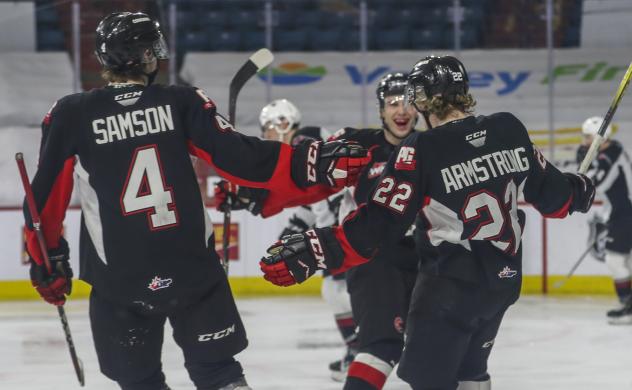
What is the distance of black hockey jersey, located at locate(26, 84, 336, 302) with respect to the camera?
2729 mm

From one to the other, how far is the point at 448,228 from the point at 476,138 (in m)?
0.24

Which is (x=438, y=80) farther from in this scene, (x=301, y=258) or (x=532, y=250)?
(x=532, y=250)

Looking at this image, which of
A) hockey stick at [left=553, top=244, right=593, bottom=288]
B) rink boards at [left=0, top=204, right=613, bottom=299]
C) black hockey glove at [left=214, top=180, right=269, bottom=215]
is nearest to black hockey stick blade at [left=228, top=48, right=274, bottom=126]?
black hockey glove at [left=214, top=180, right=269, bottom=215]

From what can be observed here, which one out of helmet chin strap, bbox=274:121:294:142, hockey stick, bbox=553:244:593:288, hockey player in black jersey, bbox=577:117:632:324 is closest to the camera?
helmet chin strap, bbox=274:121:294:142

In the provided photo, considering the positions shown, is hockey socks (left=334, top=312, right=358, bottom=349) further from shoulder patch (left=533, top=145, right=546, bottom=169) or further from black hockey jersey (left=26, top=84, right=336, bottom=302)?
black hockey jersey (left=26, top=84, right=336, bottom=302)

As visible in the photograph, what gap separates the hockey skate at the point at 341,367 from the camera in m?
5.04

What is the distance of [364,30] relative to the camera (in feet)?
30.0

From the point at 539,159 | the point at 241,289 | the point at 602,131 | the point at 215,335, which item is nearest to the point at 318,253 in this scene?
the point at 215,335

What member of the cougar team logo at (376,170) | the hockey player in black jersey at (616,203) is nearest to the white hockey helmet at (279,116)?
the cougar team logo at (376,170)

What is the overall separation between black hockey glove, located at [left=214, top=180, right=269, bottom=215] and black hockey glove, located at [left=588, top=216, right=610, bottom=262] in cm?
494

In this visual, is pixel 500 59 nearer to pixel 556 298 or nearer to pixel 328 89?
pixel 328 89

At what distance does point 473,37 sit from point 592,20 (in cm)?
98

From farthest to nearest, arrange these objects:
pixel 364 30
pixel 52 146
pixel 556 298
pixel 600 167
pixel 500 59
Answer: pixel 500 59, pixel 364 30, pixel 556 298, pixel 600 167, pixel 52 146

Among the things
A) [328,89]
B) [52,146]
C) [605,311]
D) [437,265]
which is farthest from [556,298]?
[52,146]
